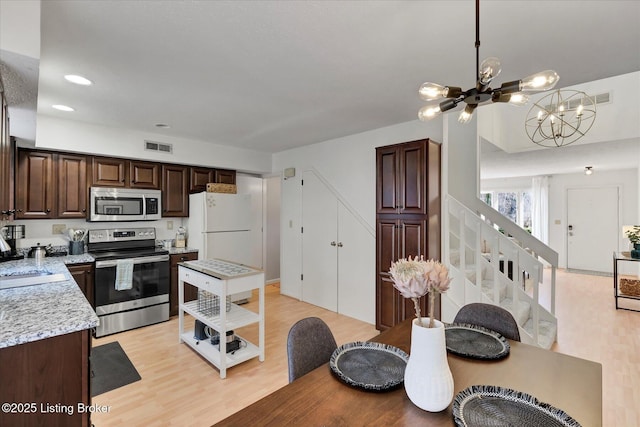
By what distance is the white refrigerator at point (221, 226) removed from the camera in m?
4.20

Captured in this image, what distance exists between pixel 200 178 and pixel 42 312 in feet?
10.7

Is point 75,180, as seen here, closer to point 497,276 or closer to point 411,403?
point 411,403

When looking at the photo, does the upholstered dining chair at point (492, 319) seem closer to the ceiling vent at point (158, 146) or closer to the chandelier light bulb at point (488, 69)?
the chandelier light bulb at point (488, 69)

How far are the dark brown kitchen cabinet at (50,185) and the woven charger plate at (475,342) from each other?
13.6ft

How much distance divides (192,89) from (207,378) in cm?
246

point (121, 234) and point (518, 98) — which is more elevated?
point (518, 98)

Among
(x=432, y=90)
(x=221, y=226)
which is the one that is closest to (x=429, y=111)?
(x=432, y=90)

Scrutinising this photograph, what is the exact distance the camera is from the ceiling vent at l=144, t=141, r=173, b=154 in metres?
3.95

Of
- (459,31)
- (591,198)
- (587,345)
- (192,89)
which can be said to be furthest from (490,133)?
(591,198)

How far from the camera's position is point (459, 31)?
5.62 feet

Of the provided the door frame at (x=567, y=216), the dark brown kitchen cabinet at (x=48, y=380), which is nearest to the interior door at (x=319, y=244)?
the dark brown kitchen cabinet at (x=48, y=380)

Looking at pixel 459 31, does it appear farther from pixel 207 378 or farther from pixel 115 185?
pixel 115 185

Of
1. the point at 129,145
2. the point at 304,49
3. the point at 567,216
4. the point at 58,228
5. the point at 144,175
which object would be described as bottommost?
the point at 58,228

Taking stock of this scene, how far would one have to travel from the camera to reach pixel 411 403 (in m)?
1.10
